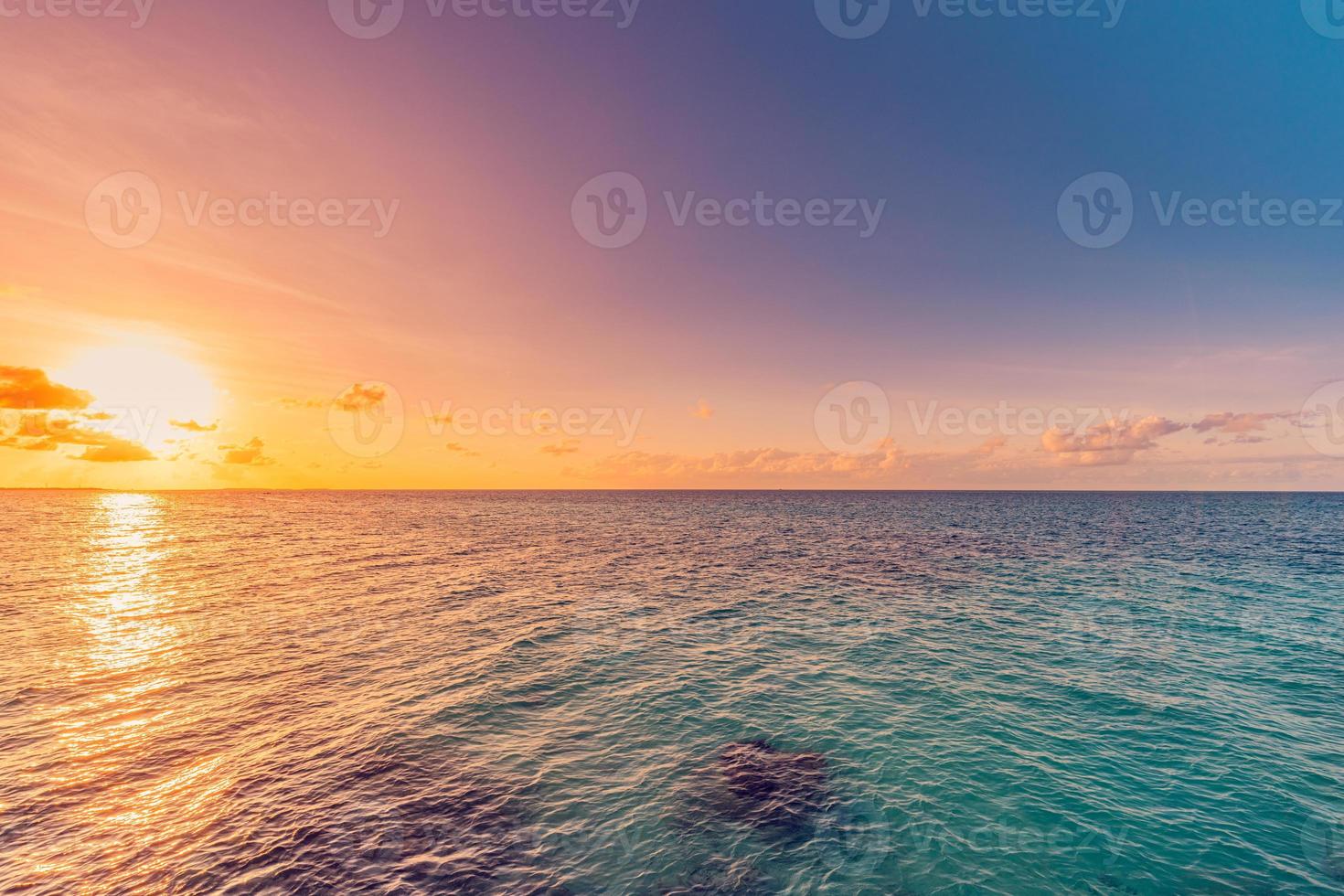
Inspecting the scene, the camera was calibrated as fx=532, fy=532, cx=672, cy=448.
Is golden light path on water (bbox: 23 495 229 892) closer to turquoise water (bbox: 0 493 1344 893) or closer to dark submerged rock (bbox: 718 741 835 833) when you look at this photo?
turquoise water (bbox: 0 493 1344 893)

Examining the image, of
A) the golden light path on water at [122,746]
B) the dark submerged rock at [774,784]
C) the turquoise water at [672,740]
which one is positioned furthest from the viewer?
the dark submerged rock at [774,784]

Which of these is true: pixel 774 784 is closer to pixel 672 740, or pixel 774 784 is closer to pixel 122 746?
pixel 672 740

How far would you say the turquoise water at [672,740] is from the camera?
15094 mm

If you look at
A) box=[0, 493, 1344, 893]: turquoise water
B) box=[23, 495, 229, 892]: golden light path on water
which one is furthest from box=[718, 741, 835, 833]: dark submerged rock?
box=[23, 495, 229, 892]: golden light path on water

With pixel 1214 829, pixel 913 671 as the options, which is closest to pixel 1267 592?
pixel 913 671

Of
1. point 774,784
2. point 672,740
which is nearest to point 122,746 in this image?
point 672,740

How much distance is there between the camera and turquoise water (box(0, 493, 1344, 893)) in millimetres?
15094

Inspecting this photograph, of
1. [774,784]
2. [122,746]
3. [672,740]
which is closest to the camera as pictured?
[774,784]

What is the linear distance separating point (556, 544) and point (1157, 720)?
2888 inches

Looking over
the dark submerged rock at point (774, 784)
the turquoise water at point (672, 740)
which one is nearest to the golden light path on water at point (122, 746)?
the turquoise water at point (672, 740)

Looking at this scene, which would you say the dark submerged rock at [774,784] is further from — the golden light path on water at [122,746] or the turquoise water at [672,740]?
the golden light path on water at [122,746]

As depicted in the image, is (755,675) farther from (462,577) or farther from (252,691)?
(462,577)

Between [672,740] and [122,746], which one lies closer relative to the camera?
[122,746]

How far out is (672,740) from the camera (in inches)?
875
